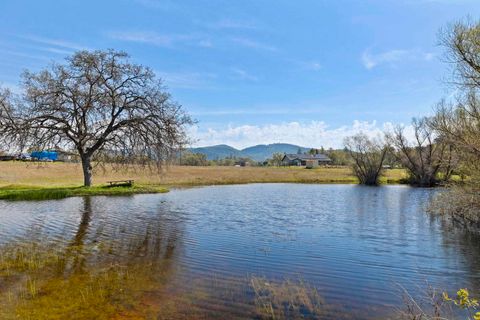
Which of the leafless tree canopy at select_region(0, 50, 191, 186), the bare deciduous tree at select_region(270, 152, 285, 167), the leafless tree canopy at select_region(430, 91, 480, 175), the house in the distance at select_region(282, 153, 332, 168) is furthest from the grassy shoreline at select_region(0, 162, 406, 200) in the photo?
the bare deciduous tree at select_region(270, 152, 285, 167)

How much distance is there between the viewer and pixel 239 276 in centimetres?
942

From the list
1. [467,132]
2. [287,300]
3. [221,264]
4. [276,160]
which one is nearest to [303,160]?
[276,160]

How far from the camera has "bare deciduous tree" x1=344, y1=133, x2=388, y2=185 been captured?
55656mm

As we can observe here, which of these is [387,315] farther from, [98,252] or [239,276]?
[98,252]

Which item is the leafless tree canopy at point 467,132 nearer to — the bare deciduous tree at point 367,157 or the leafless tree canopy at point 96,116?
the leafless tree canopy at point 96,116

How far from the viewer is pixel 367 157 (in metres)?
56.4

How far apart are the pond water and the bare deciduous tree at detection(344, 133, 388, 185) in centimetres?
3725

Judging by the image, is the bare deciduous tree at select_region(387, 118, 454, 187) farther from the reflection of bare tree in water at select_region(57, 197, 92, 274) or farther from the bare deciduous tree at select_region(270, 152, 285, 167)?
the bare deciduous tree at select_region(270, 152, 285, 167)

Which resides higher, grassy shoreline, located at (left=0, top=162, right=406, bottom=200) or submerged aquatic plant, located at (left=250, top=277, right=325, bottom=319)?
grassy shoreline, located at (left=0, top=162, right=406, bottom=200)

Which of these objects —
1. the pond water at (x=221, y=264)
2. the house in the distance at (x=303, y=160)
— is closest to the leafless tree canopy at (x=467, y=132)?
the pond water at (x=221, y=264)

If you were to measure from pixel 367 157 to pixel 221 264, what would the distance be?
50.5 m

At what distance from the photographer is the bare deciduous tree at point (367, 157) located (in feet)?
183

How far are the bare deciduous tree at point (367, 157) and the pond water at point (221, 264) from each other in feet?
122

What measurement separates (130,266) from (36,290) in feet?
8.52
